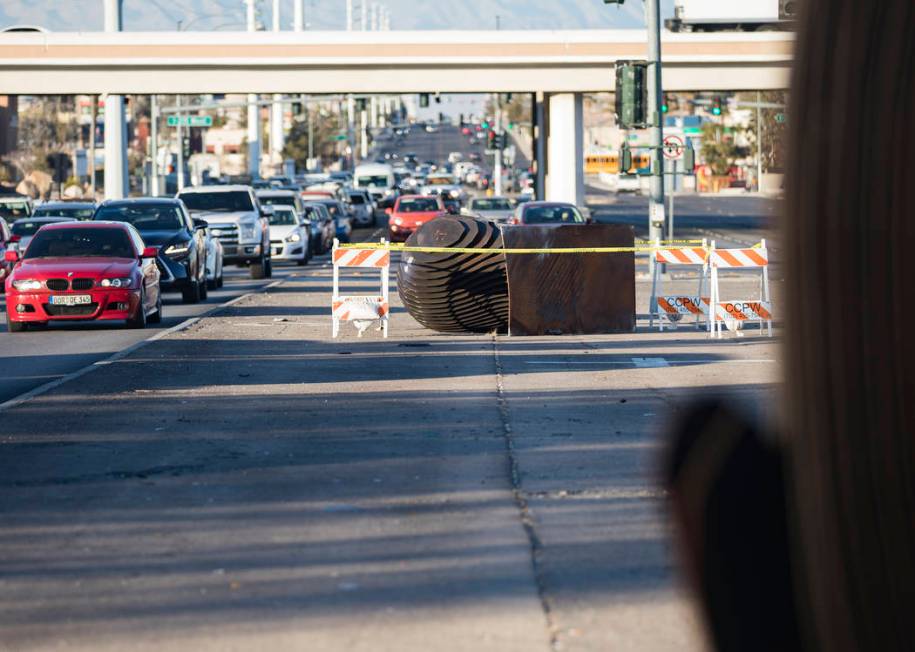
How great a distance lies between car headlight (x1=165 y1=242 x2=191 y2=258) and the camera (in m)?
27.8

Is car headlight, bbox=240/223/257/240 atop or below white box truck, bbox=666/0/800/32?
below

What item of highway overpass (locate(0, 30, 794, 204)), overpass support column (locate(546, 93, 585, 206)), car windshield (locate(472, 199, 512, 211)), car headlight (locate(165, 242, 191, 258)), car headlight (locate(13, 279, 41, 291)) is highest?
highway overpass (locate(0, 30, 794, 204))

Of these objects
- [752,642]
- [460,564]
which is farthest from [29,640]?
[752,642]

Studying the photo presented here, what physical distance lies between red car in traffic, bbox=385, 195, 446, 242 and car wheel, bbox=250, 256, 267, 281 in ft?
52.2

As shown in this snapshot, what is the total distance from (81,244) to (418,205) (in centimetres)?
3229

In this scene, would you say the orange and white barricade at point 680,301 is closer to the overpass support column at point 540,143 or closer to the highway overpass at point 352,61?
the highway overpass at point 352,61

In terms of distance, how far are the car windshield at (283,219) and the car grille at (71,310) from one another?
21.3 m

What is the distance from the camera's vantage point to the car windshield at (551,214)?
3412 centimetres

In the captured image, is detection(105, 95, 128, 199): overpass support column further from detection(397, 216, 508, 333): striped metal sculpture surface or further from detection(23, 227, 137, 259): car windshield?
detection(397, 216, 508, 333): striped metal sculpture surface

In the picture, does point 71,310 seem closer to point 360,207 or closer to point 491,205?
point 491,205

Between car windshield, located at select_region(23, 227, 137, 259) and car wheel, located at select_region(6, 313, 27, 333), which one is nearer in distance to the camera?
car wheel, located at select_region(6, 313, 27, 333)

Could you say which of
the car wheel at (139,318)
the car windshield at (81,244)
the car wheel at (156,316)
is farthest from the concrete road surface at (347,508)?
the car wheel at (156,316)

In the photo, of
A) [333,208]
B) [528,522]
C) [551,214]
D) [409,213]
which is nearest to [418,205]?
[409,213]

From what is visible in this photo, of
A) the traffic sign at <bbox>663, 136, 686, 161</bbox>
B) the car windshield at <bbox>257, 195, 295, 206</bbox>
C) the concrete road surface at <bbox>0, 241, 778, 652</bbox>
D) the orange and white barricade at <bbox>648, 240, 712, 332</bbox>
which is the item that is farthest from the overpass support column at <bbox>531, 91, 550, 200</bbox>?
the concrete road surface at <bbox>0, 241, 778, 652</bbox>
